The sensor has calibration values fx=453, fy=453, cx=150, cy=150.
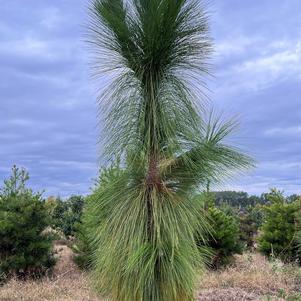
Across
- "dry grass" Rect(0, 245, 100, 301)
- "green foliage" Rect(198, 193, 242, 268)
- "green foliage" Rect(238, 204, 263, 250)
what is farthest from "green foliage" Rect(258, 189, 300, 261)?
"dry grass" Rect(0, 245, 100, 301)

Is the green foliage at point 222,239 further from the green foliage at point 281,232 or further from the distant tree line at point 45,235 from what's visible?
the green foliage at point 281,232

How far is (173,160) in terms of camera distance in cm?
341

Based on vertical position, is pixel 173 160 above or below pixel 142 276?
above

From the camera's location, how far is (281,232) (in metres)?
11.2

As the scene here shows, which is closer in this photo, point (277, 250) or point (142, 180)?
point (142, 180)

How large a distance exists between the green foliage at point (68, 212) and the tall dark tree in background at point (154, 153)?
26.3 feet

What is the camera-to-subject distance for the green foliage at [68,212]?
12.3 meters

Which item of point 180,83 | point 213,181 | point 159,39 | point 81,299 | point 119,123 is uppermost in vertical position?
point 159,39

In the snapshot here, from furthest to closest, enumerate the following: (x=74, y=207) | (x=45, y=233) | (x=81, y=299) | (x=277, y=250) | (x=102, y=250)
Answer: (x=74, y=207)
(x=277, y=250)
(x=45, y=233)
(x=81, y=299)
(x=102, y=250)

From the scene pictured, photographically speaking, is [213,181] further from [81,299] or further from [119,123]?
[81,299]

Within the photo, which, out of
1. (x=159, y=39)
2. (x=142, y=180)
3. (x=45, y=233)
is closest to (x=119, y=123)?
(x=142, y=180)

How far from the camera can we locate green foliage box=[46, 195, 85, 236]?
12.3 metres

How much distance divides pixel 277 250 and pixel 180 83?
341 inches

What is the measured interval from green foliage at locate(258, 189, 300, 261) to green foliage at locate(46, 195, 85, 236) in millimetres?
4817
